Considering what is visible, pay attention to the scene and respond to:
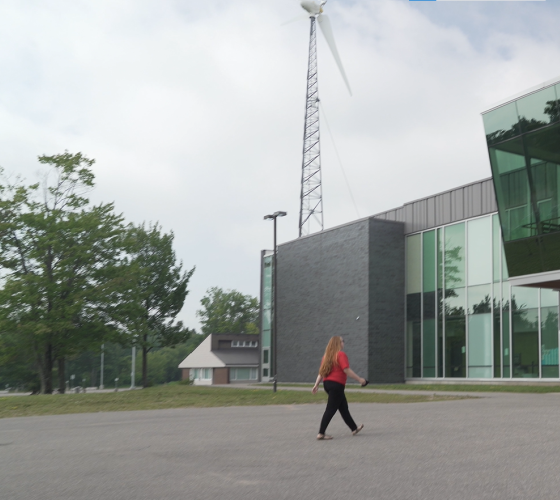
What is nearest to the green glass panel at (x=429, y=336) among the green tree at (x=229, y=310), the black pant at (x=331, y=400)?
the black pant at (x=331, y=400)

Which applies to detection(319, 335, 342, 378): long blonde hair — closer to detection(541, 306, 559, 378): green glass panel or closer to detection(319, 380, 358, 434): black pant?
detection(319, 380, 358, 434): black pant

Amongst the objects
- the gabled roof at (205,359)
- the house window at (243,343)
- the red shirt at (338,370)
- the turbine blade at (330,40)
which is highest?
the turbine blade at (330,40)

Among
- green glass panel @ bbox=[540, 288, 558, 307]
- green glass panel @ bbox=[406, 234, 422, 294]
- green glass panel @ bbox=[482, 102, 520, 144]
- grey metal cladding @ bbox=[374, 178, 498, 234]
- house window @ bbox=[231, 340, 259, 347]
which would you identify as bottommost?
house window @ bbox=[231, 340, 259, 347]

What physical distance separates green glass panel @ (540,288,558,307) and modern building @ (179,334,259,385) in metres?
38.2

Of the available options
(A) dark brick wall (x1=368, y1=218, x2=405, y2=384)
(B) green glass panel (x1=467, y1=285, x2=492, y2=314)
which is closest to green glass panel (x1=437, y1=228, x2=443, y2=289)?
(B) green glass panel (x1=467, y1=285, x2=492, y2=314)

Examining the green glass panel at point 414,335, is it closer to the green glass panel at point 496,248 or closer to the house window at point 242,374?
the green glass panel at point 496,248

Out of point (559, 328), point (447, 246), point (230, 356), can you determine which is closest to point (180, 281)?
point (230, 356)

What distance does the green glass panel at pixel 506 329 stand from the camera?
29562mm

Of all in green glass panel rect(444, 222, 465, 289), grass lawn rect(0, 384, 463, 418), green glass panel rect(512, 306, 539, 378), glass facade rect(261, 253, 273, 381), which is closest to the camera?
grass lawn rect(0, 384, 463, 418)

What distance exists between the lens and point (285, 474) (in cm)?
748

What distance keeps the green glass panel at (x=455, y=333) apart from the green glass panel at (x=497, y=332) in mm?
1934

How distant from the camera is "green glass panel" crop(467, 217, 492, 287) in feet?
102

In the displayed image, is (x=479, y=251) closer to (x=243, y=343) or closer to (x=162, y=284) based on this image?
(x=162, y=284)

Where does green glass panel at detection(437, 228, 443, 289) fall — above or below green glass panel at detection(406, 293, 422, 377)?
above
